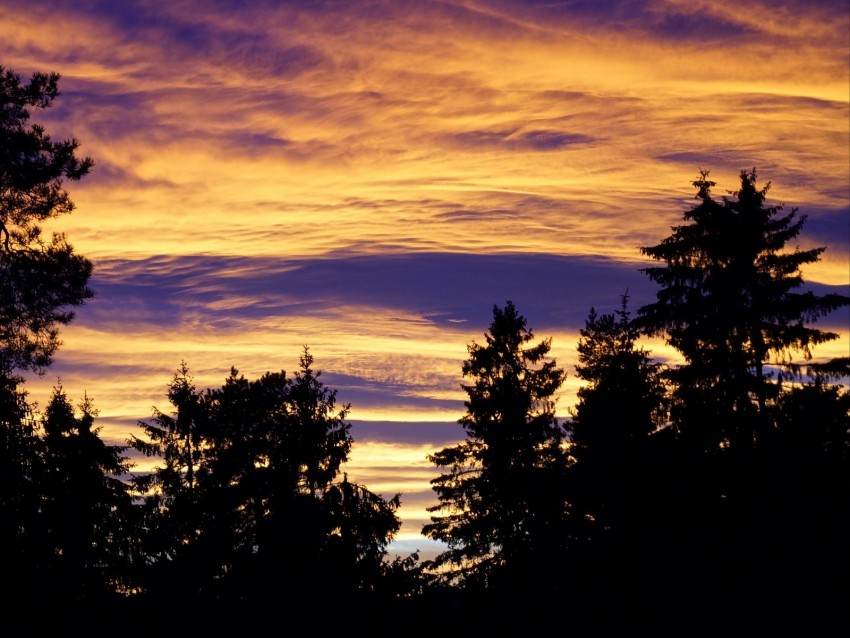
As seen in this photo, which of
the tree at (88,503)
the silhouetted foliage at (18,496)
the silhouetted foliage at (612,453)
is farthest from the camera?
the tree at (88,503)

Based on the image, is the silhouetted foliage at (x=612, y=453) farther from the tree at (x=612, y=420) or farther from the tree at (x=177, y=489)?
the tree at (x=177, y=489)

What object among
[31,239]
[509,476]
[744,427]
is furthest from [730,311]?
[31,239]

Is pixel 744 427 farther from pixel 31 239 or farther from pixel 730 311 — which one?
pixel 31 239

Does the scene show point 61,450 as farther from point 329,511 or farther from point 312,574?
point 312,574

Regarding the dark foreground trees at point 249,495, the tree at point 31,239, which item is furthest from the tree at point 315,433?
the tree at point 31,239

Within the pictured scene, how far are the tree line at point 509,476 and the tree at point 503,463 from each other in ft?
0.34

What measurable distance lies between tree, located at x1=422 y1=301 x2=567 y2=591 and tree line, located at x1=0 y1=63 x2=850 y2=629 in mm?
105

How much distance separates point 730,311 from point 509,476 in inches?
521

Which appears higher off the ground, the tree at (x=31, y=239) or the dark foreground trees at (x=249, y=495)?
the tree at (x=31, y=239)

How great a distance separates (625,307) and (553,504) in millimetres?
10838

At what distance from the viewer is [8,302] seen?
81.9ft

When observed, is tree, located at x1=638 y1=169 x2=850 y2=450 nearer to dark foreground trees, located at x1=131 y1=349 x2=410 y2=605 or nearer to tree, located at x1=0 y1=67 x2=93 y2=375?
dark foreground trees, located at x1=131 y1=349 x2=410 y2=605

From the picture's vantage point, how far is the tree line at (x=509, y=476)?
84.8 ft

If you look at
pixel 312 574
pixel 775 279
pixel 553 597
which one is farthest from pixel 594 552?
pixel 775 279
